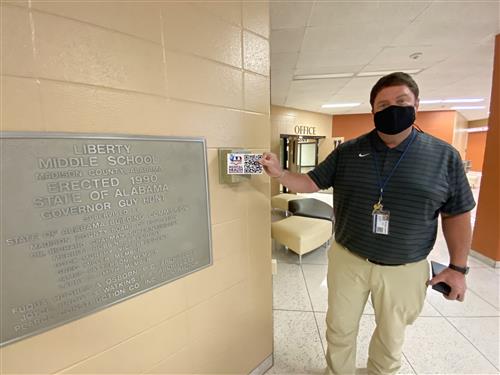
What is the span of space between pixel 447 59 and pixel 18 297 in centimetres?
488

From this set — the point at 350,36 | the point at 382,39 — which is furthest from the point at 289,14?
the point at 382,39

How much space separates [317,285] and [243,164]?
1.91m

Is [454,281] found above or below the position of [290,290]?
above

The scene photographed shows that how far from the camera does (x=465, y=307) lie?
1939 mm

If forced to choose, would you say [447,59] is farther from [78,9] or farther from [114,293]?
[114,293]

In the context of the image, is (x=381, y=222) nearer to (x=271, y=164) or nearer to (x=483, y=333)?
(x=271, y=164)

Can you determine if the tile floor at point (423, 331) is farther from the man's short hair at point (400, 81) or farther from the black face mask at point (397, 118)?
the man's short hair at point (400, 81)

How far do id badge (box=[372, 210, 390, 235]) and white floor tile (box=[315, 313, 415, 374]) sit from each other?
3.38 feet

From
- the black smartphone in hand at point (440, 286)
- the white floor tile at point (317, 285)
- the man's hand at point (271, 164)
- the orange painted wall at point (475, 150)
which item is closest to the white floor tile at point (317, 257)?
the white floor tile at point (317, 285)

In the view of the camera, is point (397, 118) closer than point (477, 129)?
Yes

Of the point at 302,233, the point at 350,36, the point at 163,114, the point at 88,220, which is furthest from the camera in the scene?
the point at 302,233

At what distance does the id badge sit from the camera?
1.02 m

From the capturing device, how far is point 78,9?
0.62m

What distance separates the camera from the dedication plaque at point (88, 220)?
1.86ft
